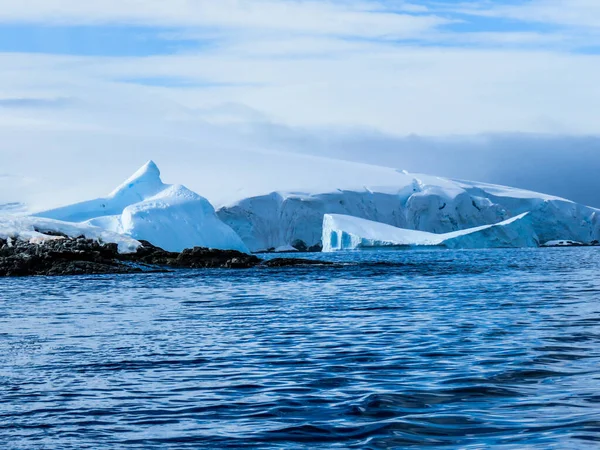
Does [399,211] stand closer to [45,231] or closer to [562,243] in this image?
[562,243]

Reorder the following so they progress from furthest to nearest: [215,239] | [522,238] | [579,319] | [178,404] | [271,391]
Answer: [522,238] → [215,239] → [579,319] → [271,391] → [178,404]

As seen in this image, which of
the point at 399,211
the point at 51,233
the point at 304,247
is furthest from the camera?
the point at 399,211

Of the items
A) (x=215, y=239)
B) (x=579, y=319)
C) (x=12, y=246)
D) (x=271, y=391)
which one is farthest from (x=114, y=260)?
(x=271, y=391)

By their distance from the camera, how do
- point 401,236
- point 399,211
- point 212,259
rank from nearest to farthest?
point 212,259 → point 401,236 → point 399,211

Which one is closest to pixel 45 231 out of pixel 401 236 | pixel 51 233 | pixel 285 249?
pixel 51 233

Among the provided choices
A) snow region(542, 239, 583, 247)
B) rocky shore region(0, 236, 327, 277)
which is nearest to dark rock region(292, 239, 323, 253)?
snow region(542, 239, 583, 247)

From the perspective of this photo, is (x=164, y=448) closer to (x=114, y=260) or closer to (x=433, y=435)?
(x=433, y=435)

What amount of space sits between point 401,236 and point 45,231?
2476 centimetres

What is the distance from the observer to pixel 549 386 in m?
6.16

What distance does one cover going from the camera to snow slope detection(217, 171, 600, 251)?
2502 inches

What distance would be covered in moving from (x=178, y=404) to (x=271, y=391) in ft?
2.34

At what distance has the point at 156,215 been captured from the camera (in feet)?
132

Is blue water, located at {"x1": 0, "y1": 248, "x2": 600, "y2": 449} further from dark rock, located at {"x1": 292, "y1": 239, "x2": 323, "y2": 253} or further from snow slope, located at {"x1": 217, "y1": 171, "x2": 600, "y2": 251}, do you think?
dark rock, located at {"x1": 292, "y1": 239, "x2": 323, "y2": 253}

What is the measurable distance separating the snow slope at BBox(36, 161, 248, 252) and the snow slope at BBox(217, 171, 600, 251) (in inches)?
553
